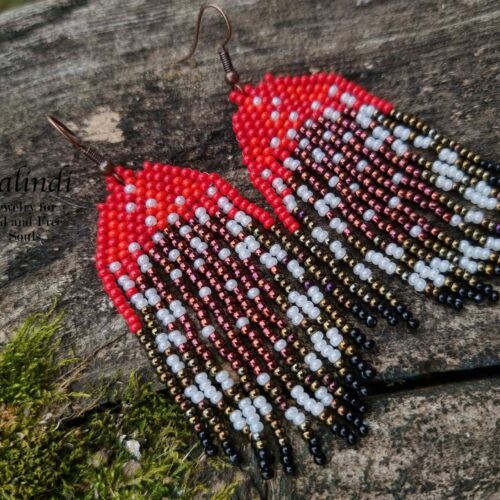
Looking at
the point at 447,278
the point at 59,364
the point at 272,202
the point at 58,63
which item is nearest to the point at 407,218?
the point at 447,278

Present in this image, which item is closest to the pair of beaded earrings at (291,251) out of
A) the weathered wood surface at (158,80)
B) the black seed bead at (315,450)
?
the black seed bead at (315,450)

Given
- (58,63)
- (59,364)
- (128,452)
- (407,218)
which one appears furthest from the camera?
(58,63)

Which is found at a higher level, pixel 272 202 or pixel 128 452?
pixel 272 202

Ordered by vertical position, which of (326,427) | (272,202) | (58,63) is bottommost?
(326,427)

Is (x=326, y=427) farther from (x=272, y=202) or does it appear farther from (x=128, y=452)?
(x=272, y=202)

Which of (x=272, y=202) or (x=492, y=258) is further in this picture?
(x=272, y=202)

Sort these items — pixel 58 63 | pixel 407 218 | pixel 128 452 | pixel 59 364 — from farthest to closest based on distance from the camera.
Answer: pixel 58 63
pixel 407 218
pixel 59 364
pixel 128 452
